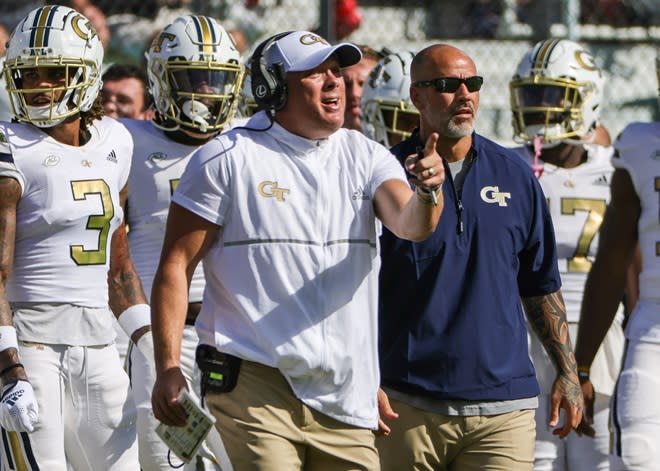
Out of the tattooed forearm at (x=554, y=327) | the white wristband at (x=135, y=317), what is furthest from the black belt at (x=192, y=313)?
the tattooed forearm at (x=554, y=327)

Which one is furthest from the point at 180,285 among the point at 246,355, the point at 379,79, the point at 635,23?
the point at 635,23

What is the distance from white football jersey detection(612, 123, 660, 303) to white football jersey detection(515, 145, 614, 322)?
908 mm

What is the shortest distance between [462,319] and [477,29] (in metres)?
7.15

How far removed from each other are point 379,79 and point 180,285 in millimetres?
3411

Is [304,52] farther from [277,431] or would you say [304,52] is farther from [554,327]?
[554,327]

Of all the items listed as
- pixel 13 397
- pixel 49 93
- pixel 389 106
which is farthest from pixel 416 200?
pixel 389 106

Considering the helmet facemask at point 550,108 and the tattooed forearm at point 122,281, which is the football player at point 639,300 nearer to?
the helmet facemask at point 550,108

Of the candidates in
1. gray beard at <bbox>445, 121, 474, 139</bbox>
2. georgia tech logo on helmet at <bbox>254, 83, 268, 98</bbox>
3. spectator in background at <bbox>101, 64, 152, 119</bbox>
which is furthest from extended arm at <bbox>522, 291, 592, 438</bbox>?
spectator in background at <bbox>101, 64, 152, 119</bbox>

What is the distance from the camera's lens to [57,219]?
5.01m

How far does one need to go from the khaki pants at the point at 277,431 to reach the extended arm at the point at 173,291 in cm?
19

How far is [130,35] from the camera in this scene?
35.3ft

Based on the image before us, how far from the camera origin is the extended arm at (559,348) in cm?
493

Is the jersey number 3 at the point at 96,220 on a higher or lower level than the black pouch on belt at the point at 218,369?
higher

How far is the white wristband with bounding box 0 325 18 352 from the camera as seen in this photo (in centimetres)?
470
